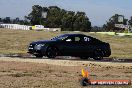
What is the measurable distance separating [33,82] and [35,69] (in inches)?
172

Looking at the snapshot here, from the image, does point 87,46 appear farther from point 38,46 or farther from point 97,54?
point 38,46

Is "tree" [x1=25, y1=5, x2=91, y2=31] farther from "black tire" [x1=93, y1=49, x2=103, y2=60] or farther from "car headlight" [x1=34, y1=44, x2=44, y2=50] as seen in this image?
"car headlight" [x1=34, y1=44, x2=44, y2=50]

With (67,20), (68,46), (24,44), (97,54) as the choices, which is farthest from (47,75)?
(67,20)

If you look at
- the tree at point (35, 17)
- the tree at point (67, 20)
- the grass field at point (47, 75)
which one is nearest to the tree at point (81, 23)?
the tree at point (67, 20)

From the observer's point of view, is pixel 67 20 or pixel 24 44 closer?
pixel 24 44

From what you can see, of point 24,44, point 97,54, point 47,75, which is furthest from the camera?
point 24,44

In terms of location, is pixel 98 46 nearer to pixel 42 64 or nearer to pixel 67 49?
pixel 67 49

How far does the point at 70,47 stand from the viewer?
2688 cm

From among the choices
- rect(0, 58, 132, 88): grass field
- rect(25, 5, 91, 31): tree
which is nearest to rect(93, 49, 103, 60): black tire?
rect(0, 58, 132, 88): grass field

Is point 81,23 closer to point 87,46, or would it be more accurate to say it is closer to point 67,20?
point 67,20

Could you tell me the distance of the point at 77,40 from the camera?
2728cm

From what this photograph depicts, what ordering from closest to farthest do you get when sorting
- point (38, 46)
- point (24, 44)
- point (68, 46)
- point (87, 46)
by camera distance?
point (38, 46), point (68, 46), point (87, 46), point (24, 44)

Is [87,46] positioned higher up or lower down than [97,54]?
higher up

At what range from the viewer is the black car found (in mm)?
26250
